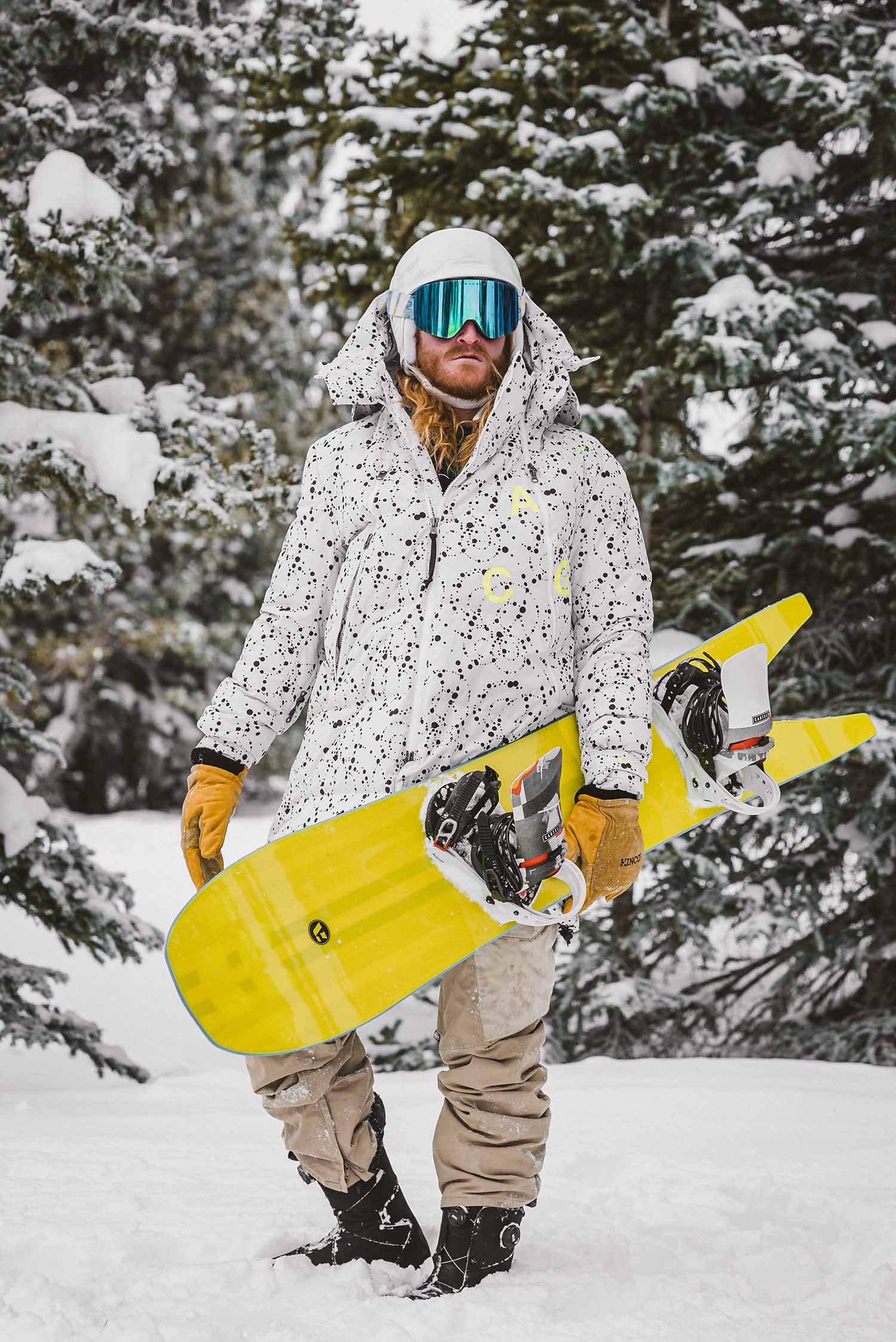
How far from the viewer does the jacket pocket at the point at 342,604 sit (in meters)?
2.27

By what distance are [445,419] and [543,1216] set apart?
71.8 inches

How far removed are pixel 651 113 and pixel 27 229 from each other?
2760 mm

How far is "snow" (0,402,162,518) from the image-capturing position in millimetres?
4285

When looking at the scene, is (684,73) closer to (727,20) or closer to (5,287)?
(727,20)

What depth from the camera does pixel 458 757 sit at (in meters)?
2.22

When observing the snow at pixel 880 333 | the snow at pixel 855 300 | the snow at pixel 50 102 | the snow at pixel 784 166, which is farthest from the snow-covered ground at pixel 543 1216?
the snow at pixel 50 102

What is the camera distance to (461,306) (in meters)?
2.28

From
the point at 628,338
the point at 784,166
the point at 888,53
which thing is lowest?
the point at 628,338

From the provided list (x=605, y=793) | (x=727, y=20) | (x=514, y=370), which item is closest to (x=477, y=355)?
(x=514, y=370)

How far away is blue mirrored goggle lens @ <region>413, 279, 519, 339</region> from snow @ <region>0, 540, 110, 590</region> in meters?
2.26

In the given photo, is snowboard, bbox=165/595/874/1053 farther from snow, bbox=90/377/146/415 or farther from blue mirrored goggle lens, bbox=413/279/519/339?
snow, bbox=90/377/146/415

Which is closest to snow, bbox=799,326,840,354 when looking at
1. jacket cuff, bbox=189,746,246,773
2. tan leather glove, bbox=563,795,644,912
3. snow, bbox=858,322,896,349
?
snow, bbox=858,322,896,349

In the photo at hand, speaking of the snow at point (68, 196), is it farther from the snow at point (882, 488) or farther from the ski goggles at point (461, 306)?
the snow at point (882, 488)

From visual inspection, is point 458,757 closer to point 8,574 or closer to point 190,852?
point 190,852
